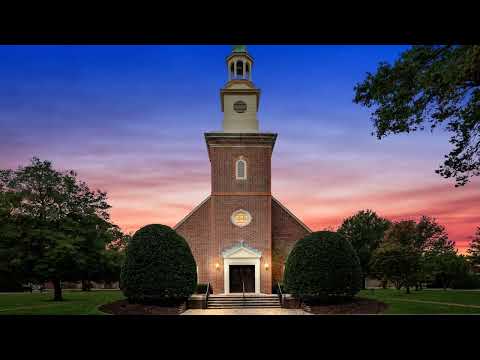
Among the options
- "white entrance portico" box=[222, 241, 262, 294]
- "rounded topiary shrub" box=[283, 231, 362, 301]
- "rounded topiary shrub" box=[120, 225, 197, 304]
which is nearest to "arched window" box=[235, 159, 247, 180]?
"white entrance portico" box=[222, 241, 262, 294]

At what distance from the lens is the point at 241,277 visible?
29469 millimetres

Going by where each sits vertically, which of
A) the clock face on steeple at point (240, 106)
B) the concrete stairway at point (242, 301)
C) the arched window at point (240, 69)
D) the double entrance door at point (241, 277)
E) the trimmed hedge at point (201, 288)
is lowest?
the concrete stairway at point (242, 301)

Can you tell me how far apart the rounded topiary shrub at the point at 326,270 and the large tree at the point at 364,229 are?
3873 centimetres

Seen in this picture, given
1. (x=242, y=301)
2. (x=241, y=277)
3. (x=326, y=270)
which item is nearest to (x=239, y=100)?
(x=241, y=277)

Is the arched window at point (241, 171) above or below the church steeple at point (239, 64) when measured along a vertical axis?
below

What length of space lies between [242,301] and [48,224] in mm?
11307

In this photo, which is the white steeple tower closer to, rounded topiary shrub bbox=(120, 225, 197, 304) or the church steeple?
the church steeple

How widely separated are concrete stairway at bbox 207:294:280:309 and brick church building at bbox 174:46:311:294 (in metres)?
2.23

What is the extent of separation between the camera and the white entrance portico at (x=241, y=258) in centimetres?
2908

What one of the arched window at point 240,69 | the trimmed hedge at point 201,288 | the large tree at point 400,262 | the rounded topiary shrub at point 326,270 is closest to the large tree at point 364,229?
the large tree at point 400,262

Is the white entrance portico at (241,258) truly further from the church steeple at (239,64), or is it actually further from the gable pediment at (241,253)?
the church steeple at (239,64)
